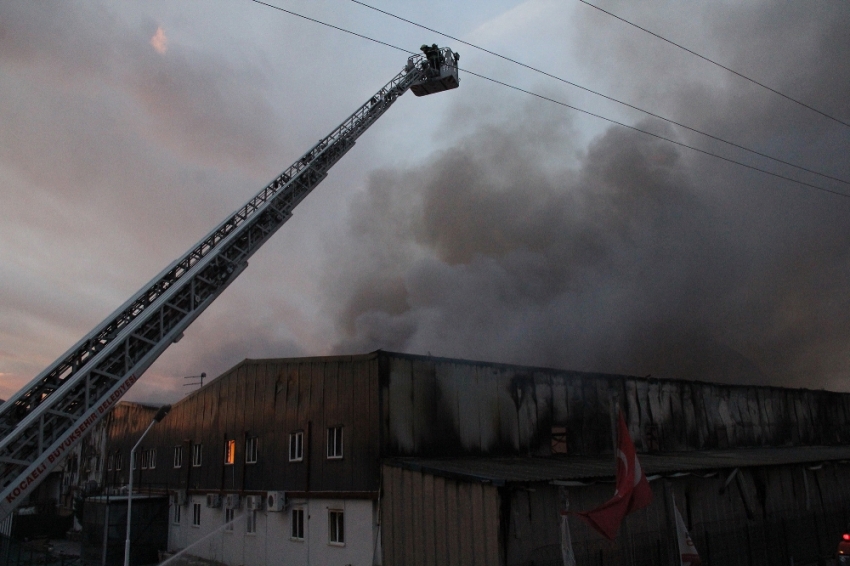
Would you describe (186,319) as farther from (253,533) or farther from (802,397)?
(802,397)

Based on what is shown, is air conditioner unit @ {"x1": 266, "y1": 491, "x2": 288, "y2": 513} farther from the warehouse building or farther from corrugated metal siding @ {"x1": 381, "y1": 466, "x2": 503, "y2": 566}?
corrugated metal siding @ {"x1": 381, "y1": 466, "x2": 503, "y2": 566}

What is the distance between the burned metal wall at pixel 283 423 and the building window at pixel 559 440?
7798mm

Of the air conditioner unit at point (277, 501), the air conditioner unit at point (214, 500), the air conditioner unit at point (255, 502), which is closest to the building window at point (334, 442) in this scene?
the air conditioner unit at point (277, 501)

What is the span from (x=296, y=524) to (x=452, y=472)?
7.89 m

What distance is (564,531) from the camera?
13.5 meters

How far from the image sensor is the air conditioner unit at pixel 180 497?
87.2ft

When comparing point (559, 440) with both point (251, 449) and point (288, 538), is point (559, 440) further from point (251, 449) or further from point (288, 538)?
point (251, 449)

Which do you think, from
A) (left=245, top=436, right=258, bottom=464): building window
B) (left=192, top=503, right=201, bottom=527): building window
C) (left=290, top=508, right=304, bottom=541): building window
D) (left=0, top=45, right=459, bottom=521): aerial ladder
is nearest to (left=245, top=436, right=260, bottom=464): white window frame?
(left=245, top=436, right=258, bottom=464): building window

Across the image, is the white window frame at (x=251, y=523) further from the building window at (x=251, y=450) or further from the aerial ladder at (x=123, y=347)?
the aerial ladder at (x=123, y=347)

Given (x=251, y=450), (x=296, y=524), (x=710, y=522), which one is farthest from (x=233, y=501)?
(x=710, y=522)

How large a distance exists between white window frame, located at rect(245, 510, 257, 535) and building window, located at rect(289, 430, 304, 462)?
3.27m

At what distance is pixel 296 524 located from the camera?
65.0ft

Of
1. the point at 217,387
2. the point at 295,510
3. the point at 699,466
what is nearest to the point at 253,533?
the point at 295,510

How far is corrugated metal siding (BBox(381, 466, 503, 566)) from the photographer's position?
14.0m
